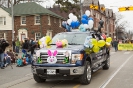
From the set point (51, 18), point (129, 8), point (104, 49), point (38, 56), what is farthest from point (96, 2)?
point (38, 56)

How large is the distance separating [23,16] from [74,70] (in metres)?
32.3

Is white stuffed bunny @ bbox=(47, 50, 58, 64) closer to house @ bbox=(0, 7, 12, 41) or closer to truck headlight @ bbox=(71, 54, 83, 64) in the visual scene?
truck headlight @ bbox=(71, 54, 83, 64)

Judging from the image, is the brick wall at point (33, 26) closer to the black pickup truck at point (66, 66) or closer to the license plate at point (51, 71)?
the black pickup truck at point (66, 66)

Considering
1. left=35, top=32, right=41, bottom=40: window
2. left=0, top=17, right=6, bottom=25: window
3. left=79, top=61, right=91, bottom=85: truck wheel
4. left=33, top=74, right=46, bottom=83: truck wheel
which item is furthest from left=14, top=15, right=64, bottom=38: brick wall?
left=79, top=61, right=91, bottom=85: truck wheel

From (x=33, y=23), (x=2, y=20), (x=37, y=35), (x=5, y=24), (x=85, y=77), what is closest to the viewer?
(x=85, y=77)

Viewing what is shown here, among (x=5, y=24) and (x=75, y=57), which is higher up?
(x=5, y=24)

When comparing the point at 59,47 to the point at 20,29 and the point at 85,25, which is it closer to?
the point at 85,25

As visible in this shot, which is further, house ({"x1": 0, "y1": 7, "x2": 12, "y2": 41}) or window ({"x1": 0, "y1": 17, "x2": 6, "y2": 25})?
window ({"x1": 0, "y1": 17, "x2": 6, "y2": 25})

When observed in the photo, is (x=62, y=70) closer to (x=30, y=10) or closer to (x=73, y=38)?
(x=73, y=38)

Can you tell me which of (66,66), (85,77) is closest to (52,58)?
(66,66)

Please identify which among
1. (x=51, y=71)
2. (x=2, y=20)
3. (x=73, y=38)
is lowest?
(x=51, y=71)

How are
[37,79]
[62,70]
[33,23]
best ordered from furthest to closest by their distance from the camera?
1. [33,23]
2. [37,79]
3. [62,70]

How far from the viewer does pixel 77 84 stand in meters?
9.02

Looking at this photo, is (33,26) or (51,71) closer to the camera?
(51,71)
